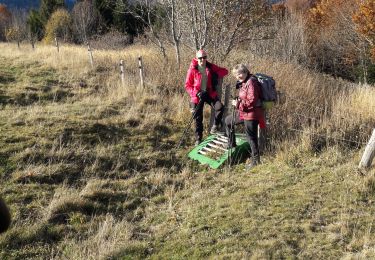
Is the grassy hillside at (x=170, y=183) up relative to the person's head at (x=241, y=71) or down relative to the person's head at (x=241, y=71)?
down

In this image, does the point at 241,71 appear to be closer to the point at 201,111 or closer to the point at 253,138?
the point at 253,138

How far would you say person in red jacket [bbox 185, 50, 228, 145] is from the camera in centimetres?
754

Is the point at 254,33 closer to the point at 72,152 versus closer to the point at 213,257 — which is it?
the point at 72,152

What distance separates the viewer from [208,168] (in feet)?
22.5

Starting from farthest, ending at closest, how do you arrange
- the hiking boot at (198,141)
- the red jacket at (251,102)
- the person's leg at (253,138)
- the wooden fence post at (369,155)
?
the hiking boot at (198,141) → the person's leg at (253,138) → the red jacket at (251,102) → the wooden fence post at (369,155)

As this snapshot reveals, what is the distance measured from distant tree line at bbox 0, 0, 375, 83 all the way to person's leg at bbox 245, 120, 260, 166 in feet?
18.1

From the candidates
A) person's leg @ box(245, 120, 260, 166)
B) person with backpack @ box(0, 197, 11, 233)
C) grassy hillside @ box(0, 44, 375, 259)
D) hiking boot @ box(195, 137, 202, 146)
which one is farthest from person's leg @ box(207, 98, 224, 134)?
person with backpack @ box(0, 197, 11, 233)

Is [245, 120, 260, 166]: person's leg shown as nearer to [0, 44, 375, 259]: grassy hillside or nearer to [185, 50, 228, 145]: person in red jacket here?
[0, 44, 375, 259]: grassy hillside

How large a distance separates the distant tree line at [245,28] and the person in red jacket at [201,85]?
420 cm

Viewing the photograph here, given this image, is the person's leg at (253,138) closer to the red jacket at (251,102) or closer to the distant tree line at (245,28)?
the red jacket at (251,102)

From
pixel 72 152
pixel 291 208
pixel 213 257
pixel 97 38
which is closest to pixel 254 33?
pixel 72 152

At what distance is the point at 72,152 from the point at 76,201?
→ 1806 mm

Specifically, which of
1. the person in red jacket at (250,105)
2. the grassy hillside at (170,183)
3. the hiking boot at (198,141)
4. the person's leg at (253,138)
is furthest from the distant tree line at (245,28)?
the person's leg at (253,138)

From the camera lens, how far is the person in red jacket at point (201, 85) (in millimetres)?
7535
